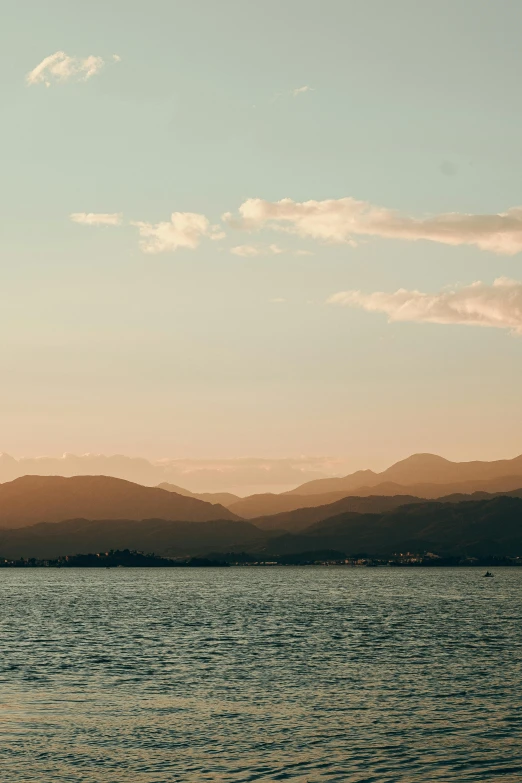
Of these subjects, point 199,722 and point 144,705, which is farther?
point 144,705

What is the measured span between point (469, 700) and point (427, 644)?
161 ft

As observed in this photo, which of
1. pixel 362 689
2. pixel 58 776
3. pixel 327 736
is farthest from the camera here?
pixel 362 689

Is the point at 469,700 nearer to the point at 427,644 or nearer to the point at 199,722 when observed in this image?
the point at 199,722

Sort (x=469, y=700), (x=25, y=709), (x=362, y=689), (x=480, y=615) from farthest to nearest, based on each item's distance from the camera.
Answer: (x=480, y=615) → (x=362, y=689) → (x=469, y=700) → (x=25, y=709)

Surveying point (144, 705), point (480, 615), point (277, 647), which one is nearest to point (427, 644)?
point (277, 647)

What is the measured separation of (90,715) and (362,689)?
81.9 feet

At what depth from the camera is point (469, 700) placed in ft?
250

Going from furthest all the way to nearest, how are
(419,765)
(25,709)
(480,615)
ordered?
(480,615) < (25,709) < (419,765)

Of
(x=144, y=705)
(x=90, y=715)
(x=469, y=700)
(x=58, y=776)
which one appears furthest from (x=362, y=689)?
(x=58, y=776)

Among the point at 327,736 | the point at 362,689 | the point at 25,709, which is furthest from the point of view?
the point at 362,689

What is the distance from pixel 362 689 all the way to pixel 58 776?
122ft

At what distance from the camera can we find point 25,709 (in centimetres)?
6994

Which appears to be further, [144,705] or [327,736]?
[144,705]

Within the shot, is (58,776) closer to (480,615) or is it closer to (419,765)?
(419,765)
